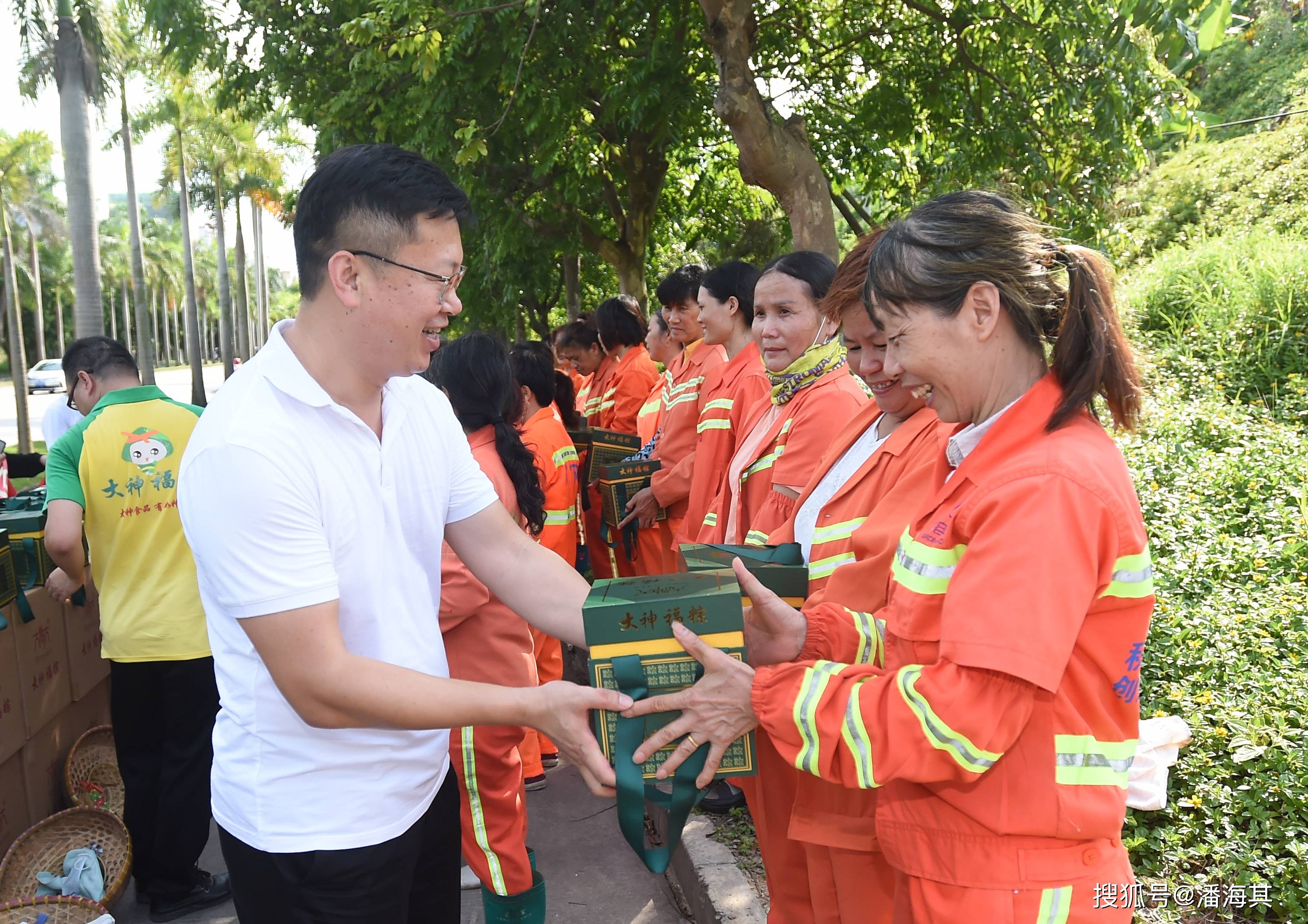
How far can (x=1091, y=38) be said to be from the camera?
22.4ft

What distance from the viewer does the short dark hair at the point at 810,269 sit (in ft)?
11.8

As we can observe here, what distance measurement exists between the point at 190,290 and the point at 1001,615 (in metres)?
41.2

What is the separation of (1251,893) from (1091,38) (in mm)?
5959

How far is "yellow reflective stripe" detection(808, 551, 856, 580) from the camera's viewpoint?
8.08 feet

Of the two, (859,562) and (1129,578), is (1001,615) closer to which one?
(1129,578)

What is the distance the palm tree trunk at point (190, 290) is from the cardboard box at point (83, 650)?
3229cm

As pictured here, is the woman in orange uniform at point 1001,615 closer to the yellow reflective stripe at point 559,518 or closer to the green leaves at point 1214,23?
the green leaves at point 1214,23

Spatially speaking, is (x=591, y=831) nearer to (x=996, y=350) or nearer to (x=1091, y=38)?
(x=996, y=350)

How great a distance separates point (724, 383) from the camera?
4.91m

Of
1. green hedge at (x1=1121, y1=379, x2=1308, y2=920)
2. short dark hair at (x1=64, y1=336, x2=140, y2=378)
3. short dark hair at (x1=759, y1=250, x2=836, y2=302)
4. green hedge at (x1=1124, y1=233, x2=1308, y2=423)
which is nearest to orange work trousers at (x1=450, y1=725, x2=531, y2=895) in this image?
short dark hair at (x1=759, y1=250, x2=836, y2=302)

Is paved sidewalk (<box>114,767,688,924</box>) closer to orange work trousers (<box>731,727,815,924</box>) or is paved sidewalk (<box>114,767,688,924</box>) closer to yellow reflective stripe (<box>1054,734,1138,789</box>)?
orange work trousers (<box>731,727,815,924</box>)

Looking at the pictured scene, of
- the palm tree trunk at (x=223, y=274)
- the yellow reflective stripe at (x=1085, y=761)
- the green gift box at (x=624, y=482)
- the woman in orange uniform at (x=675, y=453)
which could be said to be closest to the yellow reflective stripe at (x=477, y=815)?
the yellow reflective stripe at (x=1085, y=761)

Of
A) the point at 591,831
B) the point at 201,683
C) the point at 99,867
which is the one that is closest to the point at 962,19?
the point at 591,831

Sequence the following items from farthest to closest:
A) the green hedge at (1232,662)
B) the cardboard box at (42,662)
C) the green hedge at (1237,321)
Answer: the green hedge at (1237,321)
the cardboard box at (42,662)
the green hedge at (1232,662)
